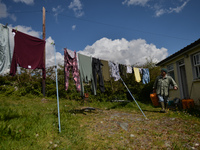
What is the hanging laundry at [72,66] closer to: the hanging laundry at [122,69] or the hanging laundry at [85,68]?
the hanging laundry at [85,68]

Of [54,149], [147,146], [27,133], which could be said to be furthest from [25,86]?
[147,146]

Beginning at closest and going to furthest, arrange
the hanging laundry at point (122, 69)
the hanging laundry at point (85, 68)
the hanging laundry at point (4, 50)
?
1. the hanging laundry at point (4, 50)
2. the hanging laundry at point (85, 68)
3. the hanging laundry at point (122, 69)

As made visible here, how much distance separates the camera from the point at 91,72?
20.1 feet

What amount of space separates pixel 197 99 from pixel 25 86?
11.8 metres

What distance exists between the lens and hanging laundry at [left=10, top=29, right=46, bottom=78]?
13.1ft

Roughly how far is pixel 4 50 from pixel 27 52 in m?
0.60

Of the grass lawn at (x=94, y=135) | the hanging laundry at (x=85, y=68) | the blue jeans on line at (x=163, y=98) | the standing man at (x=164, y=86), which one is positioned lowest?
the grass lawn at (x=94, y=135)

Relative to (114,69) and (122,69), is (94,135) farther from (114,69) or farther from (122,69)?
(122,69)

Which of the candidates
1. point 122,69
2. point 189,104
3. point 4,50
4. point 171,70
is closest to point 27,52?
point 4,50

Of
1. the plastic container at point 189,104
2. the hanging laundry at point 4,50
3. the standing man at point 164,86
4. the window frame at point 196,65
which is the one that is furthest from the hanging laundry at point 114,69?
the hanging laundry at point 4,50

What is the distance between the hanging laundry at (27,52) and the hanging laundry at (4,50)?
14 centimetres

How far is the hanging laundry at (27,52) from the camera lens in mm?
3998

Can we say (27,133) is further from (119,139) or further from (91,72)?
(91,72)

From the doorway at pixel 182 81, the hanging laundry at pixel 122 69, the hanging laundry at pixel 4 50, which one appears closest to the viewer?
the hanging laundry at pixel 4 50
